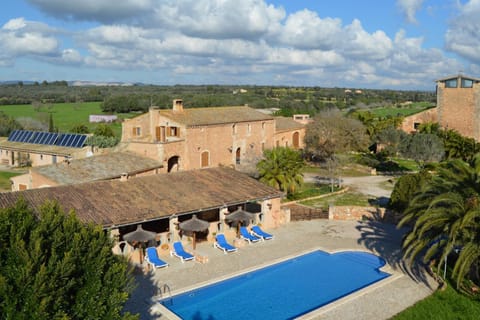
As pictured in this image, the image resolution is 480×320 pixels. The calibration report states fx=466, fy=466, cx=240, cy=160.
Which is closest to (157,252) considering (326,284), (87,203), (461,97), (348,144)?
(87,203)

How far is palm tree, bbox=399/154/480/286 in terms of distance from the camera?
14.7 meters

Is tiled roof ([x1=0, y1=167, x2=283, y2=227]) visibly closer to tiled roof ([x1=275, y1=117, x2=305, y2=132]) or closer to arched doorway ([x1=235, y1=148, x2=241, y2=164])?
arched doorway ([x1=235, y1=148, x2=241, y2=164])

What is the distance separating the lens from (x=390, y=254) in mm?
20547

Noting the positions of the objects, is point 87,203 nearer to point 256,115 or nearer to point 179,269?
point 179,269

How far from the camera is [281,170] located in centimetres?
2870

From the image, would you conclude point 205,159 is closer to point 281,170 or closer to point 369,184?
point 281,170

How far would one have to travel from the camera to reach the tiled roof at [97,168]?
27.3 m

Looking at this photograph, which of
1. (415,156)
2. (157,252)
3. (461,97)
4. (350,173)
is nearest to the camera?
(157,252)

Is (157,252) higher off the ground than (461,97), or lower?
lower

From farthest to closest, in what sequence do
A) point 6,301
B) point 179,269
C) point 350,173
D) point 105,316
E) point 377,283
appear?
point 350,173 → point 179,269 → point 377,283 → point 105,316 → point 6,301

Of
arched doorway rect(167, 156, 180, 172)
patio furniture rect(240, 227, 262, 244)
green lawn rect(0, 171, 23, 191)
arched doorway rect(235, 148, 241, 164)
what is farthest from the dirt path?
green lawn rect(0, 171, 23, 191)

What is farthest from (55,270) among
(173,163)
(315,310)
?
(173,163)

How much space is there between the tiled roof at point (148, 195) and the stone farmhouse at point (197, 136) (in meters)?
11.9

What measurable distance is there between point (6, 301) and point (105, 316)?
6.53 feet
